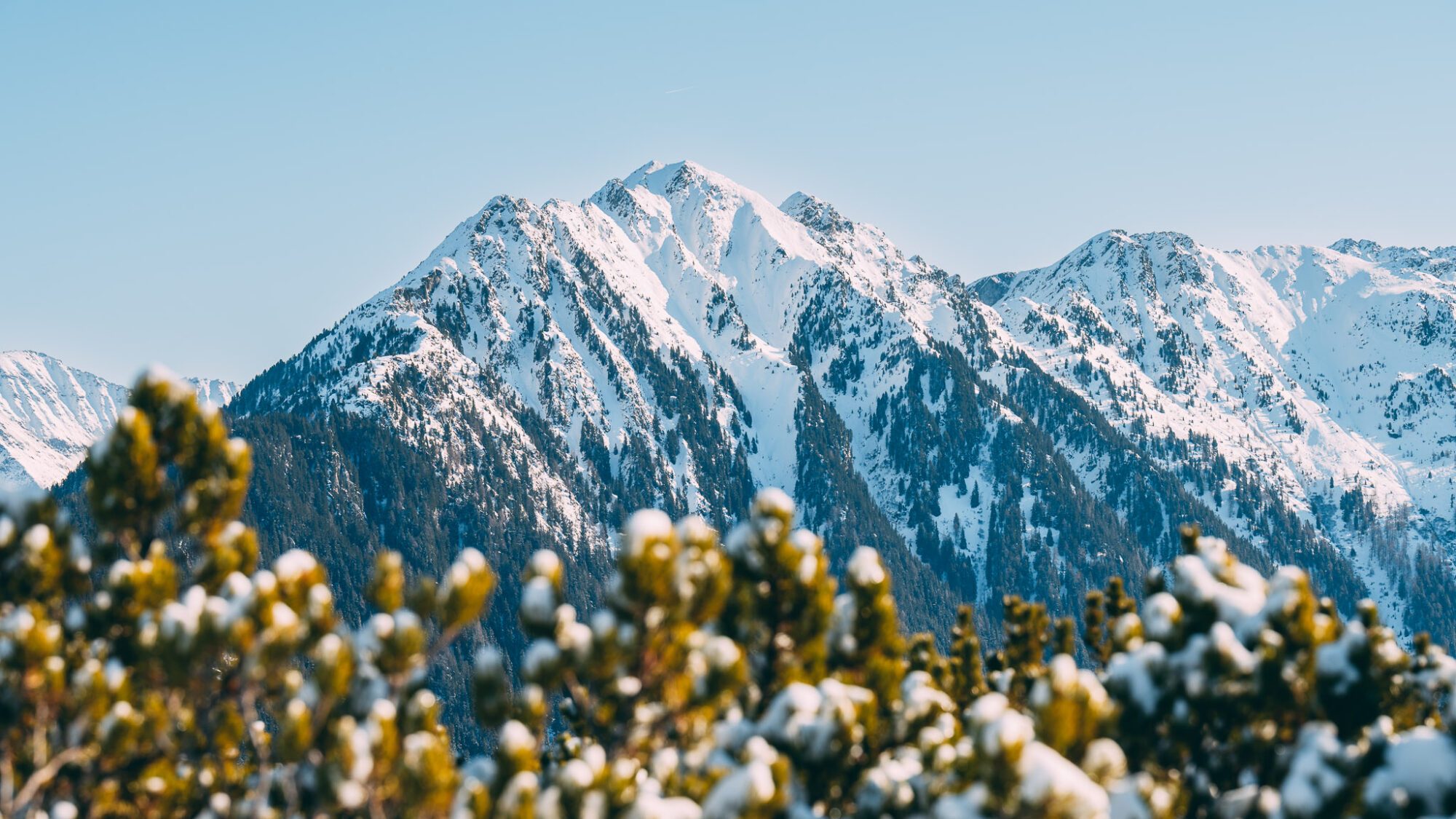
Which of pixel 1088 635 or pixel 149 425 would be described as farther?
pixel 1088 635

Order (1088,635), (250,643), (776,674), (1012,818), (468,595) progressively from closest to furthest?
(1012,818)
(250,643)
(468,595)
(776,674)
(1088,635)

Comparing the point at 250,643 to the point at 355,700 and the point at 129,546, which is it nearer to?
the point at 355,700

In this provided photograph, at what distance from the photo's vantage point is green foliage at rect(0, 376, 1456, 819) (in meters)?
18.0

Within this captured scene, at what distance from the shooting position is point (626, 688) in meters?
20.1

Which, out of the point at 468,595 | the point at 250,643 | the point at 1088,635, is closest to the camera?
the point at 250,643

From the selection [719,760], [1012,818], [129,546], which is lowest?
[1012,818]

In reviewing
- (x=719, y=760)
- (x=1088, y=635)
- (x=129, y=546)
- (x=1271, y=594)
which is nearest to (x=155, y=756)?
(x=129, y=546)

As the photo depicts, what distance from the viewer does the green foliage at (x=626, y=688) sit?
1805 centimetres

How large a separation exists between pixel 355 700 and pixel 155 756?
436 cm

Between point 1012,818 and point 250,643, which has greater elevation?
point 250,643

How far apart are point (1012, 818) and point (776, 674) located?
8.04 metres

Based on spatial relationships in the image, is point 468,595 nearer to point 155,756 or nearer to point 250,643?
point 250,643

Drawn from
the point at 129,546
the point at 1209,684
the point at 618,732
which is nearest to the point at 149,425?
the point at 129,546

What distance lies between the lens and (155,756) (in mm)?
20953
